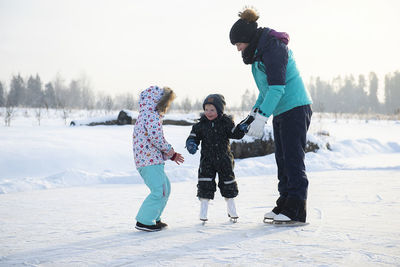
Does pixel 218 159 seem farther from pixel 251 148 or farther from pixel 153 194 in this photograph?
pixel 251 148

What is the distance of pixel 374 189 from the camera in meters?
5.51

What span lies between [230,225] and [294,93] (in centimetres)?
130

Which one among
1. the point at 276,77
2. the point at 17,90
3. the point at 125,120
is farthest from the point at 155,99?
the point at 17,90

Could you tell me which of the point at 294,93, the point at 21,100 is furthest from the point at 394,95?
the point at 294,93

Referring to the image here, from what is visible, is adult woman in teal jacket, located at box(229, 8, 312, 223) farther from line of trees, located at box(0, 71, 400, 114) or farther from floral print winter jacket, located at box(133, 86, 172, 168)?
line of trees, located at box(0, 71, 400, 114)

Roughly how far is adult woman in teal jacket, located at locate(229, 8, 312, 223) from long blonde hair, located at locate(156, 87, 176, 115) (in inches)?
28.9

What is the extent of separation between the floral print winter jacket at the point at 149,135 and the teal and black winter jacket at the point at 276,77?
35.4 inches

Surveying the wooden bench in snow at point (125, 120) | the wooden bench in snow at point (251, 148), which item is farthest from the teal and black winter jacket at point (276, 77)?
the wooden bench in snow at point (125, 120)

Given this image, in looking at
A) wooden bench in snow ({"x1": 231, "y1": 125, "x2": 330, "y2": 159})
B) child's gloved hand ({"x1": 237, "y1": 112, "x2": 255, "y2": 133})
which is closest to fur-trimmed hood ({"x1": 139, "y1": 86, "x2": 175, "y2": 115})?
child's gloved hand ({"x1": 237, "y1": 112, "x2": 255, "y2": 133})

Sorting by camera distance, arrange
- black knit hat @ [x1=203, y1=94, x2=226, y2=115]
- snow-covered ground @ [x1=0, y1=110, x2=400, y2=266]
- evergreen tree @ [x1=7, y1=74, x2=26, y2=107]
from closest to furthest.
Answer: snow-covered ground @ [x1=0, y1=110, x2=400, y2=266] → black knit hat @ [x1=203, y1=94, x2=226, y2=115] → evergreen tree @ [x1=7, y1=74, x2=26, y2=107]

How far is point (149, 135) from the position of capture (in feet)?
11.4

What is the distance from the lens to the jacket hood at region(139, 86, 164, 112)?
3582 millimetres

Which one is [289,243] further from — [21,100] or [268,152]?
[21,100]

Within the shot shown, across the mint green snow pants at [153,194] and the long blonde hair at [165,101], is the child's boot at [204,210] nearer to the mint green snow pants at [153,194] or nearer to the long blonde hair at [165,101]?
the mint green snow pants at [153,194]
